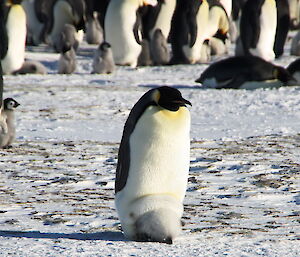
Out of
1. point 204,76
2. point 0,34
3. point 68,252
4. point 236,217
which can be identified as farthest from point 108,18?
point 68,252

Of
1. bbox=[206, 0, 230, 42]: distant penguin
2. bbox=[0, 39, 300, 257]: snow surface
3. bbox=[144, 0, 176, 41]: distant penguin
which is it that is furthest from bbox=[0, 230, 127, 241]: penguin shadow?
bbox=[206, 0, 230, 42]: distant penguin

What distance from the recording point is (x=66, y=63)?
1348cm

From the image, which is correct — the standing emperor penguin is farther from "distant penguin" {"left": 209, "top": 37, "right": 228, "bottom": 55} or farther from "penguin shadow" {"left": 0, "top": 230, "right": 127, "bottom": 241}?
"penguin shadow" {"left": 0, "top": 230, "right": 127, "bottom": 241}

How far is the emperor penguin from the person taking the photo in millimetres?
4574

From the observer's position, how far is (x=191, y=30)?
50.5 ft

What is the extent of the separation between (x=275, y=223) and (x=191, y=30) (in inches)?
416

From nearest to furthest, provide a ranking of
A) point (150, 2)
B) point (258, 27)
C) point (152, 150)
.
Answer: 1. point (152, 150)
2. point (258, 27)
3. point (150, 2)

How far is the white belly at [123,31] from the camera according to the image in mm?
14969

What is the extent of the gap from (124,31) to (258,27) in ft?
6.72

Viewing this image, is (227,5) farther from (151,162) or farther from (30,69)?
(151,162)

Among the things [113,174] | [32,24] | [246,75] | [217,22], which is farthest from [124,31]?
[113,174]

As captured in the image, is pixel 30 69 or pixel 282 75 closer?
pixel 282 75

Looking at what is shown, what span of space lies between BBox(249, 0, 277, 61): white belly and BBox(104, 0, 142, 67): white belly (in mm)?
1886

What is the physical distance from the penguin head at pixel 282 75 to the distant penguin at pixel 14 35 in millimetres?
3575
